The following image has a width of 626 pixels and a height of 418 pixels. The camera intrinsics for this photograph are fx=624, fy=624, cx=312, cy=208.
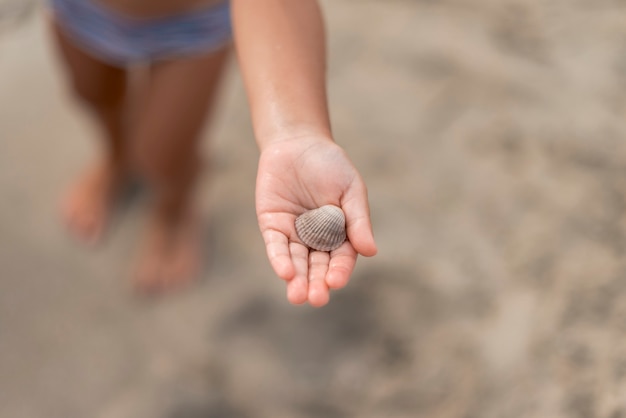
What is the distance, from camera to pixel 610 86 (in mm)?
2697

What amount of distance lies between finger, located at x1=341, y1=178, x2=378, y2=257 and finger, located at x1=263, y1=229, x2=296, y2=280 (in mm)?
125

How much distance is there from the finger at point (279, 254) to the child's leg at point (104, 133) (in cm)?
127

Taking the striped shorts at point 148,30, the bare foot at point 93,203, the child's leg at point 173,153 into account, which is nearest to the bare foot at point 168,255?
the child's leg at point 173,153

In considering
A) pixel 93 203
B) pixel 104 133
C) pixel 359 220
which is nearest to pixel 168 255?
pixel 93 203

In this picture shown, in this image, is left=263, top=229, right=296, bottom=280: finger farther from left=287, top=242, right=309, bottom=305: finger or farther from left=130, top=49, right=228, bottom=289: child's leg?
left=130, top=49, right=228, bottom=289: child's leg

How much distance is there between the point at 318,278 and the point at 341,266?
0.05 metres

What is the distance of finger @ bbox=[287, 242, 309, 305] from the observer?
3.51ft

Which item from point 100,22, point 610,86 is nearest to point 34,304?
point 100,22

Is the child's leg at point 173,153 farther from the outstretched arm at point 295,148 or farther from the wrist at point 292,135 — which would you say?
the wrist at point 292,135

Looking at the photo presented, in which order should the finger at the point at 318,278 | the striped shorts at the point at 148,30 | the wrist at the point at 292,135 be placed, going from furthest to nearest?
the striped shorts at the point at 148,30 < the wrist at the point at 292,135 < the finger at the point at 318,278

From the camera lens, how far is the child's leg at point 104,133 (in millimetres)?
2128

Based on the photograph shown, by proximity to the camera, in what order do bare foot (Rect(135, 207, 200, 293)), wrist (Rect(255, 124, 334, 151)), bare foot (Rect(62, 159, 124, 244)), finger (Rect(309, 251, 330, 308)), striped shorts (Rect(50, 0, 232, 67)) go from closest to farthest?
finger (Rect(309, 251, 330, 308)) → wrist (Rect(255, 124, 334, 151)) → striped shorts (Rect(50, 0, 232, 67)) → bare foot (Rect(135, 207, 200, 293)) → bare foot (Rect(62, 159, 124, 244))

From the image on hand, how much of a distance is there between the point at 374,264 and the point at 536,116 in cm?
101

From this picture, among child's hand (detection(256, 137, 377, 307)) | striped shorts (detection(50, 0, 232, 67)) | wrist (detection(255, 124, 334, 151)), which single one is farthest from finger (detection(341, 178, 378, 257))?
striped shorts (detection(50, 0, 232, 67))
